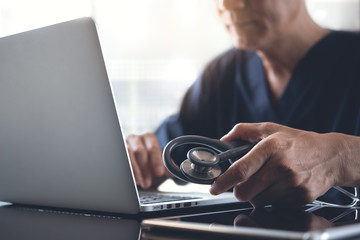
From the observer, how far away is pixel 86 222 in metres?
0.39

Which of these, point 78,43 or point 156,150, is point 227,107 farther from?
point 78,43

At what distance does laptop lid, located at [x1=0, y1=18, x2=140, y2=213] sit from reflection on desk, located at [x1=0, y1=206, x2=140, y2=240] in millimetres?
19

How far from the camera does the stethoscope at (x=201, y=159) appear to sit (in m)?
0.39

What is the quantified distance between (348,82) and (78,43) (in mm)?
739

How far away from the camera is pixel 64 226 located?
38 cm

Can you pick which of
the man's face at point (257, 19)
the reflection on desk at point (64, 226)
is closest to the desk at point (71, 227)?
the reflection on desk at point (64, 226)

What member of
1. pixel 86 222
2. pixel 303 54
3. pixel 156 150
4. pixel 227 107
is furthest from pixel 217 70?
pixel 86 222

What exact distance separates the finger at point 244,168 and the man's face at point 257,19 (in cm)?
61

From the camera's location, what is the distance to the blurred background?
6.74 feet

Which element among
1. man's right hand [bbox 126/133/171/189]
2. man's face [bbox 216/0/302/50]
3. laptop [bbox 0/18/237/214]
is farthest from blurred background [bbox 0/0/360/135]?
laptop [bbox 0/18/237/214]

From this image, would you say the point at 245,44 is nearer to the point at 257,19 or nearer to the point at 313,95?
the point at 257,19

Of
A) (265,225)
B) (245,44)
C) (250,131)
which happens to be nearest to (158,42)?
(245,44)

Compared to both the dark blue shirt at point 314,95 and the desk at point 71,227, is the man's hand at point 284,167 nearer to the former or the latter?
the desk at point 71,227

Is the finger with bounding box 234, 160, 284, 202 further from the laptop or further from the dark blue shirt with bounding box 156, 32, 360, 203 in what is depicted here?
the dark blue shirt with bounding box 156, 32, 360, 203
